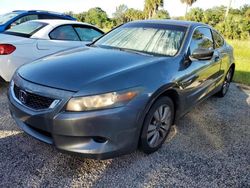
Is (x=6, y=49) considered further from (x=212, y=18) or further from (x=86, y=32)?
(x=212, y=18)

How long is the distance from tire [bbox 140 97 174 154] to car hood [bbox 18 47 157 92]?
0.51m

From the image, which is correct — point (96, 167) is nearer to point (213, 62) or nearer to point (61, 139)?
point (61, 139)

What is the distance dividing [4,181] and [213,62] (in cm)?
327

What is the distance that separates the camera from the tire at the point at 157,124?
9.38ft

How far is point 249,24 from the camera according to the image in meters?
24.0

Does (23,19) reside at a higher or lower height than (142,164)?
higher

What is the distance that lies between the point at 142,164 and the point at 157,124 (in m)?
0.48

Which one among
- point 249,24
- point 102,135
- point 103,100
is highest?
point 103,100

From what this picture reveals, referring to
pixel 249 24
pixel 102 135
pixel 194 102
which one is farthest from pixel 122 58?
pixel 249 24

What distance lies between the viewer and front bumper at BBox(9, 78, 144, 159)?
2.42 metres

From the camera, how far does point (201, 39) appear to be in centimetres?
410

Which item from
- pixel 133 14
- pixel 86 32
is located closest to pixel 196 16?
pixel 86 32

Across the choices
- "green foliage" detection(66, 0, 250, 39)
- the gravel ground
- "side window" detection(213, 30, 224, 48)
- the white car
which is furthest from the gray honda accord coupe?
"green foliage" detection(66, 0, 250, 39)

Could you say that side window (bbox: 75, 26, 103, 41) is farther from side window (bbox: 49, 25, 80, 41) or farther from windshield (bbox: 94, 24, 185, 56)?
windshield (bbox: 94, 24, 185, 56)
